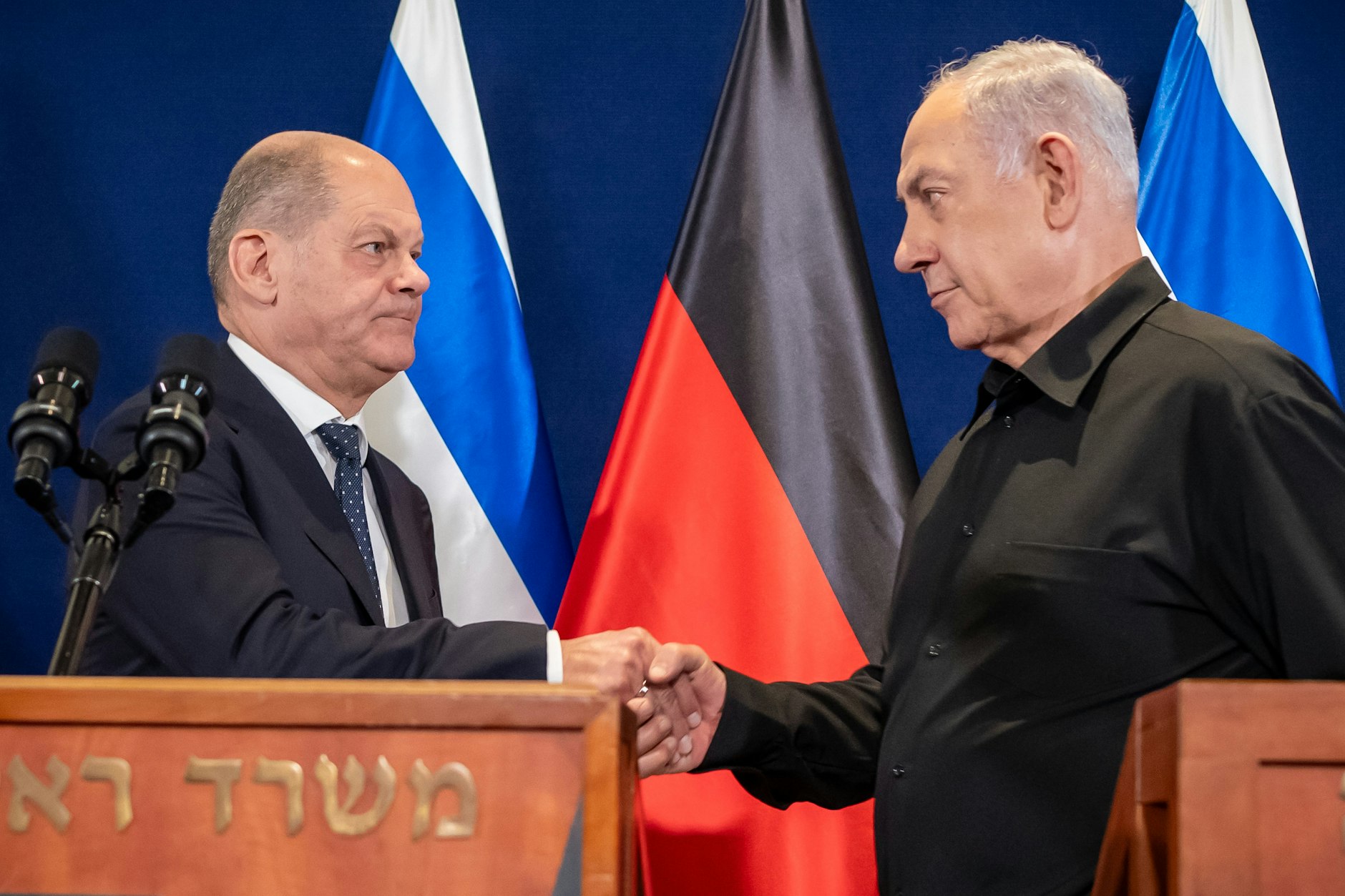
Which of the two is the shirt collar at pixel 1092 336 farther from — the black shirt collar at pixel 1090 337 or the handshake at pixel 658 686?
the handshake at pixel 658 686

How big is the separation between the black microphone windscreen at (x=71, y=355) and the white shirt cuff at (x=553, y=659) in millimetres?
570

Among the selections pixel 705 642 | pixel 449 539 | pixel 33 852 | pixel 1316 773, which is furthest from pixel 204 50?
pixel 1316 773

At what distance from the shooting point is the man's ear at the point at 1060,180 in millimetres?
1688

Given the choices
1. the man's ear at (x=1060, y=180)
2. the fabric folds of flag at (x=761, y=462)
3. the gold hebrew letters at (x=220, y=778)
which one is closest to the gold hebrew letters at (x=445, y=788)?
the gold hebrew letters at (x=220, y=778)

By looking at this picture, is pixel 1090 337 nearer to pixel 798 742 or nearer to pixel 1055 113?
pixel 1055 113

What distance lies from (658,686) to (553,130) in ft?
4.92

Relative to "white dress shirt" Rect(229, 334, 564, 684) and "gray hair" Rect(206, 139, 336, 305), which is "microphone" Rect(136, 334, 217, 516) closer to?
"white dress shirt" Rect(229, 334, 564, 684)

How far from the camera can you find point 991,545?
1583 millimetres

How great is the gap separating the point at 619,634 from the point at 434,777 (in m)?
0.75

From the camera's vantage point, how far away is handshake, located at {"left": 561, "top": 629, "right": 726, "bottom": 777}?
1.62 metres

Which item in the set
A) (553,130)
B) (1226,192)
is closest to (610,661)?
(553,130)

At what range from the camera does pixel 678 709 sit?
5.87ft

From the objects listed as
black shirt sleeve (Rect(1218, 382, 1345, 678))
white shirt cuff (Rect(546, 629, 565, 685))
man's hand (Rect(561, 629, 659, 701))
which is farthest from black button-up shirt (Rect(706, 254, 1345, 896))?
white shirt cuff (Rect(546, 629, 565, 685))

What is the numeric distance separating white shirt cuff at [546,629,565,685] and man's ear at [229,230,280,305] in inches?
31.8
